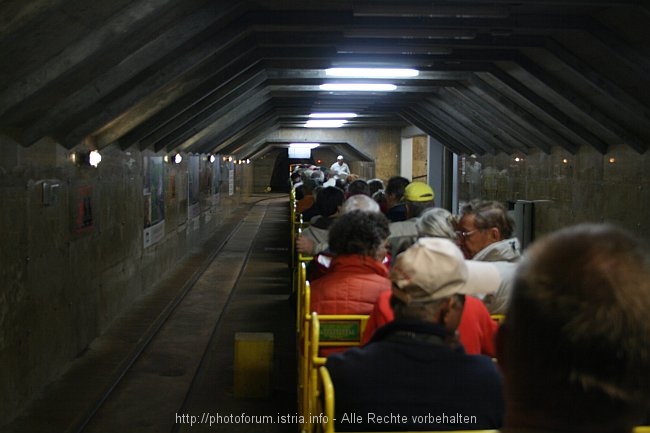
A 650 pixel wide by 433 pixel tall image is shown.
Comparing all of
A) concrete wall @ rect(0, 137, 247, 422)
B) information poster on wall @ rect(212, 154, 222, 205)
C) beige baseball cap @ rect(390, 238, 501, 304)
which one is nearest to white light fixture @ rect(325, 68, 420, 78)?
concrete wall @ rect(0, 137, 247, 422)

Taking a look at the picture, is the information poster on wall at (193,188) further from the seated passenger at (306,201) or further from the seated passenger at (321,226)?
the seated passenger at (321,226)

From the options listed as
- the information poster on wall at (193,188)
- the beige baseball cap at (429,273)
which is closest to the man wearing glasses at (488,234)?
the beige baseball cap at (429,273)

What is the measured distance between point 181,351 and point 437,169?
16087 millimetres

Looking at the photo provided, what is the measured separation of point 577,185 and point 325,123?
54.9 feet

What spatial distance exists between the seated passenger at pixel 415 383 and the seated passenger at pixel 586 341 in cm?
150

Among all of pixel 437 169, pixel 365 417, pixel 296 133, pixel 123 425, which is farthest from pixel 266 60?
pixel 296 133

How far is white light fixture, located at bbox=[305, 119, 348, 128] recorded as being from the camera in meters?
26.8

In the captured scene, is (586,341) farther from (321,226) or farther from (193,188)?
(193,188)

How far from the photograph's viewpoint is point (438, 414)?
2977 mm

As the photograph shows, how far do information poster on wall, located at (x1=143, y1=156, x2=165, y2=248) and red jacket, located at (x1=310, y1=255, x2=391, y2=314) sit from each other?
30.1ft

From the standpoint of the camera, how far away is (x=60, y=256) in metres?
8.80

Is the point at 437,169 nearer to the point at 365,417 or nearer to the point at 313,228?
the point at 313,228

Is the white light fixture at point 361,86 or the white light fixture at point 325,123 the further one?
the white light fixture at point 325,123

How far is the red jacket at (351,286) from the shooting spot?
5043 mm
